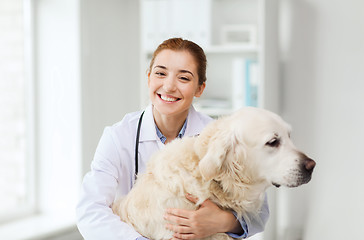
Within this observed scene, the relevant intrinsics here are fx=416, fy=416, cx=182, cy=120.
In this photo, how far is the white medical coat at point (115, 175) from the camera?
4.86ft

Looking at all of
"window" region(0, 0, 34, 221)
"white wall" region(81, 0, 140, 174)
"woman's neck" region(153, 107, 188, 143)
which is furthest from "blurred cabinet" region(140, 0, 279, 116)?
"woman's neck" region(153, 107, 188, 143)

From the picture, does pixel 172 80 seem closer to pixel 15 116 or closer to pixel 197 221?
pixel 197 221

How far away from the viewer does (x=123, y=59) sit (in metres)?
3.76

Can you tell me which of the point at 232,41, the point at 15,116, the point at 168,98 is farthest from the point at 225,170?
the point at 15,116

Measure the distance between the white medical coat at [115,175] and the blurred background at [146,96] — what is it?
145 cm

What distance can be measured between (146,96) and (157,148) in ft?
5.28

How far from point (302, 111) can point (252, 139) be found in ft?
7.05

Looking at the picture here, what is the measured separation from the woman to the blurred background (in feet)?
4.68

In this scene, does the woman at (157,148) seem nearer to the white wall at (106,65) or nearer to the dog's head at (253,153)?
the dog's head at (253,153)

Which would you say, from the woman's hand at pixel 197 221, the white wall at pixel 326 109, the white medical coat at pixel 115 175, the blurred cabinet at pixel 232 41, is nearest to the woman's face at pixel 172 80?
the white medical coat at pixel 115 175

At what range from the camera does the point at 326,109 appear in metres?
3.16

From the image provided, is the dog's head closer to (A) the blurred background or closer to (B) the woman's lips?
(B) the woman's lips

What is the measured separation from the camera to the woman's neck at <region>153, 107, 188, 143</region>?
176cm

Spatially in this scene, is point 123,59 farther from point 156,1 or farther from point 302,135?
point 302,135
